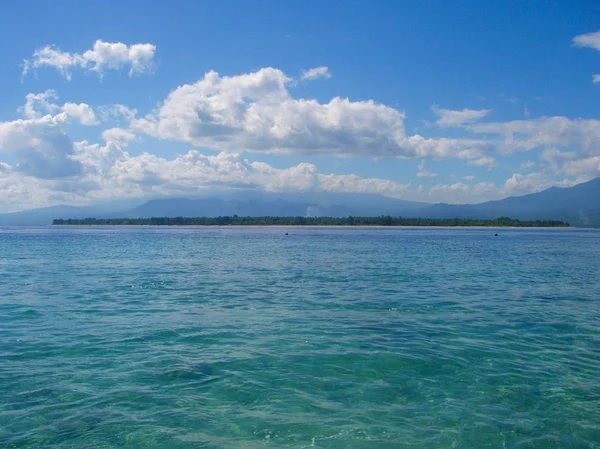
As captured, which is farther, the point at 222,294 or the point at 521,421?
the point at 222,294

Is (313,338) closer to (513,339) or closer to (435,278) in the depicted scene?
(513,339)

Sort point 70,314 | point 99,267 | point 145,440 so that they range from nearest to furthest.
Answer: point 145,440 → point 70,314 → point 99,267

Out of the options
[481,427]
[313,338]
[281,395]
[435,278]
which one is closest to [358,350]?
[313,338]

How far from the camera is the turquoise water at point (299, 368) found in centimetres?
1188

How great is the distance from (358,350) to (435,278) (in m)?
24.5

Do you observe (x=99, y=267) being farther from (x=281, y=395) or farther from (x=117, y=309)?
(x=281, y=395)

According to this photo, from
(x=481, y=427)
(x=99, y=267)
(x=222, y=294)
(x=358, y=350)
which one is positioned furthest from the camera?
(x=99, y=267)

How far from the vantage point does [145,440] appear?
11.4 metres

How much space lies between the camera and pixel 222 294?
32.3 metres

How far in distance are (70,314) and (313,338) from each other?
13.7 metres

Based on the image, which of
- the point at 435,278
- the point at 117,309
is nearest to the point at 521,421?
the point at 117,309

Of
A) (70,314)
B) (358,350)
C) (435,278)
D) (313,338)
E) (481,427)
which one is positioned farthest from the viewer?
(435,278)

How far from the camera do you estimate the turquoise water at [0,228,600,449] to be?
11875 mm

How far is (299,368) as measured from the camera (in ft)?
53.7
